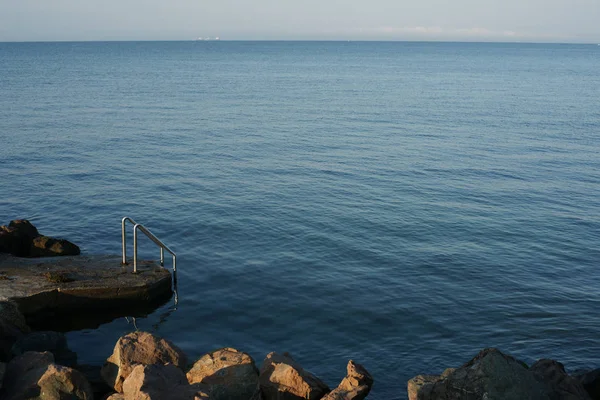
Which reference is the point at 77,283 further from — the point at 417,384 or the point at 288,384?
the point at 417,384

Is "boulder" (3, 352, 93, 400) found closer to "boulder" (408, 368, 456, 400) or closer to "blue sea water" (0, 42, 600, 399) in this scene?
"blue sea water" (0, 42, 600, 399)

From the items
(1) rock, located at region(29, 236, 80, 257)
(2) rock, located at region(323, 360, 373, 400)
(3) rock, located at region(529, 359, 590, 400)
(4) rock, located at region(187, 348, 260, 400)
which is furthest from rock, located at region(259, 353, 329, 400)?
(1) rock, located at region(29, 236, 80, 257)

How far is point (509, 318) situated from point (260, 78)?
85.0m

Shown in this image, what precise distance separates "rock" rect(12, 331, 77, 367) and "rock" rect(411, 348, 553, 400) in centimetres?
843

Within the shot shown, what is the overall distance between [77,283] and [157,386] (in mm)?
7619

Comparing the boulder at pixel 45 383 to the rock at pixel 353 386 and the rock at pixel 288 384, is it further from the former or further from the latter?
the rock at pixel 353 386

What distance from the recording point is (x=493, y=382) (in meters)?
12.2

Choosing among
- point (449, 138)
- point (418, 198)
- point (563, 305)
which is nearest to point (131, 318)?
point (563, 305)

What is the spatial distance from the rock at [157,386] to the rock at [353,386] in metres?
2.56

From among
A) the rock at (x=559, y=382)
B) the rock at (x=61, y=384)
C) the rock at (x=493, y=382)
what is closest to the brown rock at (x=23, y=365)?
the rock at (x=61, y=384)

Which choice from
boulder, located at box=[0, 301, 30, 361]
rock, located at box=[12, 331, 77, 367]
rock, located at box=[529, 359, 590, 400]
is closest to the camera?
rock, located at box=[529, 359, 590, 400]

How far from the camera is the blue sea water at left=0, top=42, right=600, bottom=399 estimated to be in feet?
60.8

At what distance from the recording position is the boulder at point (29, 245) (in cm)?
2164

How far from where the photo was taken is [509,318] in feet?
64.2
